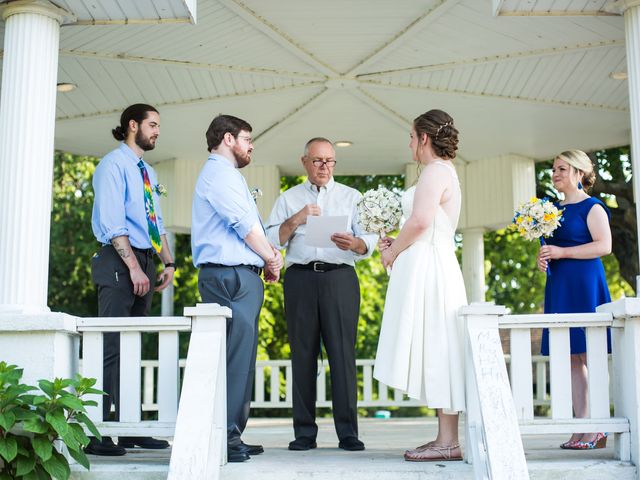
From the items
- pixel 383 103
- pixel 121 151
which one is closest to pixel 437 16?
pixel 383 103

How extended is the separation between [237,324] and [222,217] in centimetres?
62

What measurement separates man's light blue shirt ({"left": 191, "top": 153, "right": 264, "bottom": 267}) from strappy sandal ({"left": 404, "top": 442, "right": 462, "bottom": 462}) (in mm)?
1410

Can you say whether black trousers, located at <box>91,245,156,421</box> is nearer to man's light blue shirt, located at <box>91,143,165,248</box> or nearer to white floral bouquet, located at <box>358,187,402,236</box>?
man's light blue shirt, located at <box>91,143,165,248</box>

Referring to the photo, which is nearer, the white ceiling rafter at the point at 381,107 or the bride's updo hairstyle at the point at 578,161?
the bride's updo hairstyle at the point at 578,161

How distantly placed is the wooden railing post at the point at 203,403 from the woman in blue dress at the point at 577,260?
7.52 ft

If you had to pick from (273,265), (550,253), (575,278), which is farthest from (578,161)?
(273,265)

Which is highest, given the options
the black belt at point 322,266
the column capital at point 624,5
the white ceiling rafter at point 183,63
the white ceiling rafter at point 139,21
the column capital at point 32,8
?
the white ceiling rafter at point 183,63

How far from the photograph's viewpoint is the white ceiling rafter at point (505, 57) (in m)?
7.26

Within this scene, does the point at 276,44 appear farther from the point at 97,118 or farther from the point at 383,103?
A: the point at 97,118

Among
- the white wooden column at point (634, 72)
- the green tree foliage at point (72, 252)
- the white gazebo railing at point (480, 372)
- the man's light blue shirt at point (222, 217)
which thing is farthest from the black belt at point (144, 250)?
the green tree foliage at point (72, 252)

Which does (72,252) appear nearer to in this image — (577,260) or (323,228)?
(323,228)

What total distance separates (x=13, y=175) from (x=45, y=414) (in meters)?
Answer: 1.56

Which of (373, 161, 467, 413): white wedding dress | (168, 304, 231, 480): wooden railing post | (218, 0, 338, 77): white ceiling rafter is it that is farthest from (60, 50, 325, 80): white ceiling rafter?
(168, 304, 231, 480): wooden railing post

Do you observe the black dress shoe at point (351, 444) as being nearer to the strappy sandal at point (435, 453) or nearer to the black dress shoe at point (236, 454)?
the strappy sandal at point (435, 453)
